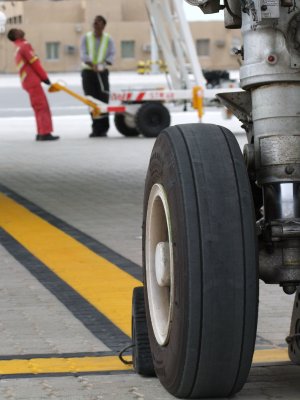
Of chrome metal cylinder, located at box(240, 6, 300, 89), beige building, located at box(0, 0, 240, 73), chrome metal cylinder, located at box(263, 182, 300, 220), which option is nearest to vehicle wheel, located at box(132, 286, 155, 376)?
chrome metal cylinder, located at box(263, 182, 300, 220)

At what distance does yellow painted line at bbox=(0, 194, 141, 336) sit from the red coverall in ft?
32.0

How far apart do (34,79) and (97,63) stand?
105 cm

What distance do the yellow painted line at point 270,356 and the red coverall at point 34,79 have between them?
15399 millimetres

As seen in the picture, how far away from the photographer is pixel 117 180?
562 inches

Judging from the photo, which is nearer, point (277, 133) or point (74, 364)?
point (277, 133)

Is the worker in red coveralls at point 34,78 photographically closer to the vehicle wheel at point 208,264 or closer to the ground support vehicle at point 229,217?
the ground support vehicle at point 229,217

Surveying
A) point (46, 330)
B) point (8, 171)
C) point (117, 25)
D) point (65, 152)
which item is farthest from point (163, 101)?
point (117, 25)

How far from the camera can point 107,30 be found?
71625 mm

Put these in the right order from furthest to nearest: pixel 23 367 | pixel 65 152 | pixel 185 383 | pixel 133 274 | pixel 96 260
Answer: pixel 65 152 → pixel 96 260 → pixel 133 274 → pixel 23 367 → pixel 185 383

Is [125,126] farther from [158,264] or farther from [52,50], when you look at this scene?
[52,50]

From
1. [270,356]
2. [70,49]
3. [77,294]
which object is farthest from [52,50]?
[270,356]

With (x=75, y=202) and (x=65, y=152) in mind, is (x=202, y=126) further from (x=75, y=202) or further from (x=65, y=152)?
(x=65, y=152)

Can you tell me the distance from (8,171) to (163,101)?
5.50 meters

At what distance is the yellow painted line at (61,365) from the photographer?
5512mm
